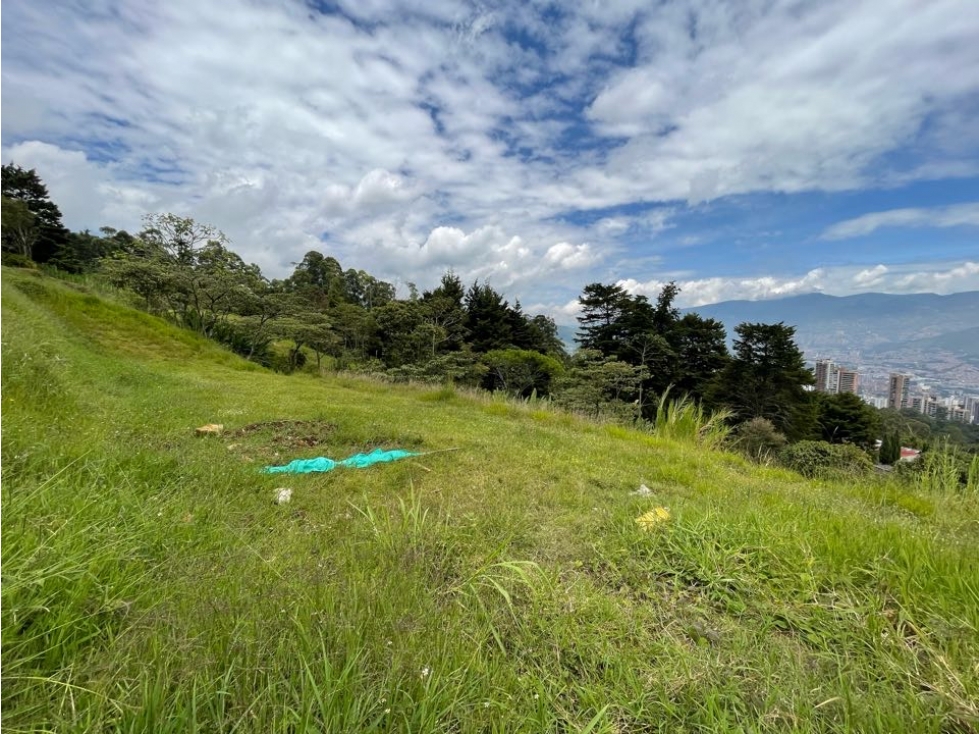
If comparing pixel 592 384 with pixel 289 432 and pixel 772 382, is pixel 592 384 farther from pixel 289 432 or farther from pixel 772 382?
pixel 289 432

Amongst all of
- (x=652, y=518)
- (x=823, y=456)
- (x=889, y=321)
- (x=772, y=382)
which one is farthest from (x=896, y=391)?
(x=889, y=321)

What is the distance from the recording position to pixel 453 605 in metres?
1.68

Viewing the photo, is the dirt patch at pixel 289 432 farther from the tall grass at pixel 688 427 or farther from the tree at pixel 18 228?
the tree at pixel 18 228

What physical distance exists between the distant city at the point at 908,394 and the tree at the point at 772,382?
8404 millimetres

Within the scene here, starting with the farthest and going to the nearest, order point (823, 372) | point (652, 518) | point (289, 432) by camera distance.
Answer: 1. point (823, 372)
2. point (289, 432)
3. point (652, 518)

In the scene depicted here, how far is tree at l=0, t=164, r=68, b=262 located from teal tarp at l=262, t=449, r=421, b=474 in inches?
1475

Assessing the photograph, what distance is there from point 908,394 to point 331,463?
214 feet

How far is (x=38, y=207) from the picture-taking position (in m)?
29.5

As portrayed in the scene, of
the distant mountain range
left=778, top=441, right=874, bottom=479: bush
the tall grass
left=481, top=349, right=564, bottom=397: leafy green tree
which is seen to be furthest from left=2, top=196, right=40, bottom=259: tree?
the distant mountain range

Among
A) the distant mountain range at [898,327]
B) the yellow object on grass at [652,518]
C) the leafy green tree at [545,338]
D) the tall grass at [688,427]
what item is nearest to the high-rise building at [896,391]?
the leafy green tree at [545,338]

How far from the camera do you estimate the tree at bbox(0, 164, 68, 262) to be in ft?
93.9

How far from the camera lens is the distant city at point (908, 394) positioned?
37.9m

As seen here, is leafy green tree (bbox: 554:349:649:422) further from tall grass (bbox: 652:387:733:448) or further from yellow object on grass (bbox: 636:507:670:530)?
yellow object on grass (bbox: 636:507:670:530)

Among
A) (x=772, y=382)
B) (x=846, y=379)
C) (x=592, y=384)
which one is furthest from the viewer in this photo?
(x=846, y=379)
